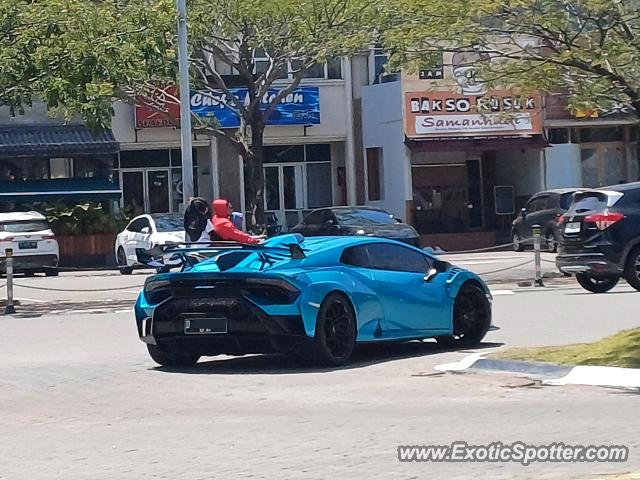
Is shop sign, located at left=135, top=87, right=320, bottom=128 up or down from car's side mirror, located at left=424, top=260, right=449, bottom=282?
up

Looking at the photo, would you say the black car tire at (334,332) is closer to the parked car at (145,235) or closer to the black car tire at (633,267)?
the black car tire at (633,267)

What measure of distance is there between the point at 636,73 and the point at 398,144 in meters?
27.5

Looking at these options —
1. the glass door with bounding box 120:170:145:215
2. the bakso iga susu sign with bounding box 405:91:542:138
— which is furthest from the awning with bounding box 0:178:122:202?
the bakso iga susu sign with bounding box 405:91:542:138

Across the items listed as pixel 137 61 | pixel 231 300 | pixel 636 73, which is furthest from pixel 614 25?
pixel 137 61

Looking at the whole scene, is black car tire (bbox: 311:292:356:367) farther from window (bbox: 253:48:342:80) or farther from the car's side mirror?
window (bbox: 253:48:342:80)

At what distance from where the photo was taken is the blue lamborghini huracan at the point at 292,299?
1352cm

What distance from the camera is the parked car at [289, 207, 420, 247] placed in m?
31.1

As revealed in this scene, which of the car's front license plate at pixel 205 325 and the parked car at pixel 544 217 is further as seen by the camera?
the parked car at pixel 544 217

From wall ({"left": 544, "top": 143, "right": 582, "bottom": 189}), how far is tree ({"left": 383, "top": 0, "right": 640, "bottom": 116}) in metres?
26.4

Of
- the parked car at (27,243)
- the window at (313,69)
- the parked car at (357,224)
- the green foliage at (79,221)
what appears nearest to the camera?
the parked car at (357,224)

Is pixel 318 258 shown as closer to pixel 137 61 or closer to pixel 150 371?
pixel 150 371

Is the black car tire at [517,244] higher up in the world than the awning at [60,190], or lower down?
lower down

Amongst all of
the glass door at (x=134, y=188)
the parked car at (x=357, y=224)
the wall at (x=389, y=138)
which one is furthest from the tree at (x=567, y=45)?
the glass door at (x=134, y=188)

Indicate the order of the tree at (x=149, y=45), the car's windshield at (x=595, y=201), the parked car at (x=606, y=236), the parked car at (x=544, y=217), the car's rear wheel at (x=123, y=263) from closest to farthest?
the parked car at (x=606, y=236), the car's windshield at (x=595, y=201), the tree at (x=149, y=45), the car's rear wheel at (x=123, y=263), the parked car at (x=544, y=217)
